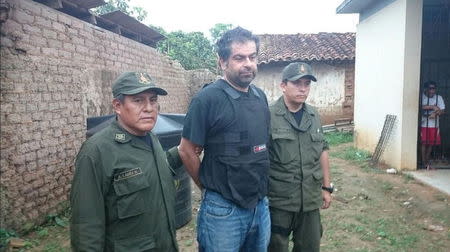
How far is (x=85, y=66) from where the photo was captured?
587 cm

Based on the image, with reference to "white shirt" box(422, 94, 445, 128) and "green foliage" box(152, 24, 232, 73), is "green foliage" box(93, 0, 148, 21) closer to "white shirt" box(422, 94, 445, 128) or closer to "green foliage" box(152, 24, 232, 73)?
"green foliage" box(152, 24, 232, 73)

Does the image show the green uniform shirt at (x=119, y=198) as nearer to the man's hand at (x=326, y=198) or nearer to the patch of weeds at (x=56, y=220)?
the man's hand at (x=326, y=198)

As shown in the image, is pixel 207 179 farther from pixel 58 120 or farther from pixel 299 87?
pixel 58 120

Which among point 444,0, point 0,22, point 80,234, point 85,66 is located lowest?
point 80,234

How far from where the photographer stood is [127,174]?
6.02 feet

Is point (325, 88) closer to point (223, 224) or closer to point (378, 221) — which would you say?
point (378, 221)

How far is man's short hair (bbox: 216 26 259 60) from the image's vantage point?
2.32 meters

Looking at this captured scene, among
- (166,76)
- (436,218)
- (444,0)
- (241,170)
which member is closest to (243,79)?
(241,170)

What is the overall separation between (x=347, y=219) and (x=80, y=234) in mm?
3912

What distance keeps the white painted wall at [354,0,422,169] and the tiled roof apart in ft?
19.3

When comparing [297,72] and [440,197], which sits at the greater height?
[297,72]

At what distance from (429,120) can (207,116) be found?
6192mm

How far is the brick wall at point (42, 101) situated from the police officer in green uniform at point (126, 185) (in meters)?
2.84

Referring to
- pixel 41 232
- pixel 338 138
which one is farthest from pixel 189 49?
pixel 41 232
